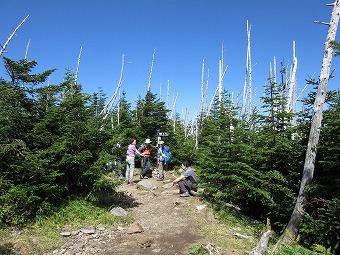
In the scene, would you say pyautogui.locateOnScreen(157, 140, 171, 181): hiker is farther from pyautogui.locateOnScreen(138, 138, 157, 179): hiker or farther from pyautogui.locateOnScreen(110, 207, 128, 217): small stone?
pyautogui.locateOnScreen(110, 207, 128, 217): small stone

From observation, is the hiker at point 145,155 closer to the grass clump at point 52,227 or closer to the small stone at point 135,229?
the grass clump at point 52,227

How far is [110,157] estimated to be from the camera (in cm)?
808

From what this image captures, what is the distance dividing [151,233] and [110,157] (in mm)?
2581

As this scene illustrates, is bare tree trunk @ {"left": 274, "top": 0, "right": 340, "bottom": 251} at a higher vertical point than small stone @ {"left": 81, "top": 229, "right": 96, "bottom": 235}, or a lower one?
higher

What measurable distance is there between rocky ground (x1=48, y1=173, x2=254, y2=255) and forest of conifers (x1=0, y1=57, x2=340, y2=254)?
3.73 feet

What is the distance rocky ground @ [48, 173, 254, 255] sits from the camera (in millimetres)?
6141

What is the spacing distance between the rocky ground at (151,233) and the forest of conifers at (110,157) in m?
1.14

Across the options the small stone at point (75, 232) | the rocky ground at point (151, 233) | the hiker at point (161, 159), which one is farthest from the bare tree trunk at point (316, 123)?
the hiker at point (161, 159)

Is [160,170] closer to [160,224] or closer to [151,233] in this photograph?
[160,224]

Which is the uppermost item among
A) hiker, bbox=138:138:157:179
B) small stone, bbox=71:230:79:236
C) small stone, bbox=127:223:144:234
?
hiker, bbox=138:138:157:179

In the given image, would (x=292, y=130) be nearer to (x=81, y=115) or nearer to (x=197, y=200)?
(x=197, y=200)

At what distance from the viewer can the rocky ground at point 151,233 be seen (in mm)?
6141

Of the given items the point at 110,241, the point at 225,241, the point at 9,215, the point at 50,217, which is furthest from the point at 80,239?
the point at 225,241

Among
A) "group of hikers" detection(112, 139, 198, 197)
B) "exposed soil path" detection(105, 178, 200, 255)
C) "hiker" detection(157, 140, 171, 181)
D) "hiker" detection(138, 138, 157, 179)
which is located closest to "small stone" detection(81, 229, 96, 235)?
"exposed soil path" detection(105, 178, 200, 255)
